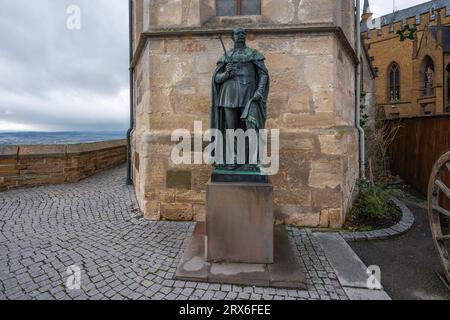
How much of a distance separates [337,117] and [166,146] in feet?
9.18

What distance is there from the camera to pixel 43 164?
6.81 metres

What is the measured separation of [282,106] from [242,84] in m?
1.49

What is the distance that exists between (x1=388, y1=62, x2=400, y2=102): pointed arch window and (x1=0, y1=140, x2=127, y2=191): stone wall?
82.8ft

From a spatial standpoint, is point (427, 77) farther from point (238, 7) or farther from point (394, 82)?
point (238, 7)

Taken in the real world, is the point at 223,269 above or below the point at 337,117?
below

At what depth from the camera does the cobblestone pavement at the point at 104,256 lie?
2461 mm

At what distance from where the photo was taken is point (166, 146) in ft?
14.3

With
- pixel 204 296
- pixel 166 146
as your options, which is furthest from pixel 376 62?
pixel 204 296

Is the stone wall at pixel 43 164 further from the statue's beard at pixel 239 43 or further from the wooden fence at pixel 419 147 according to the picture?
the wooden fence at pixel 419 147

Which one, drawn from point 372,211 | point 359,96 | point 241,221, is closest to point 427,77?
point 359,96

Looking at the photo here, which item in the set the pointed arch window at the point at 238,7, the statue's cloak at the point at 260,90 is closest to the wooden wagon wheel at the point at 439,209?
the statue's cloak at the point at 260,90

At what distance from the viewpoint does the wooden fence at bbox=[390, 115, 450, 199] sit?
5.85m

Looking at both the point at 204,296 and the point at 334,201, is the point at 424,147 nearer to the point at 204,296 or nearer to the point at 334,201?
the point at 334,201
